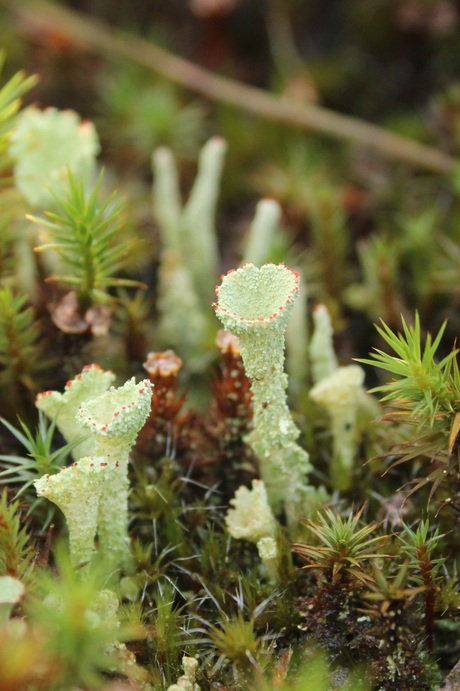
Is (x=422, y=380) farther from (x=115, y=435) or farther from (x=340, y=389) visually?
(x=115, y=435)

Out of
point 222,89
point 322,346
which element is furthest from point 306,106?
point 322,346

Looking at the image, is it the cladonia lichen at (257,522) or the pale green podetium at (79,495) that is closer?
the pale green podetium at (79,495)

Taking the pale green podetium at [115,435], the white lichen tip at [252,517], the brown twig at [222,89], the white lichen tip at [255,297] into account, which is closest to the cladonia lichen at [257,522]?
the white lichen tip at [252,517]

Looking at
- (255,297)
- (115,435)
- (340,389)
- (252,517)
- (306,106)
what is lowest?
(252,517)

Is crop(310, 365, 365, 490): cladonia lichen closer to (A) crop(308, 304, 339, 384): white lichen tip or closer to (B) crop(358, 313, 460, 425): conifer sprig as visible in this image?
(A) crop(308, 304, 339, 384): white lichen tip

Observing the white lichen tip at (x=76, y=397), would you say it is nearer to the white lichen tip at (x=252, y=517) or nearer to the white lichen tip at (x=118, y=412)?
the white lichen tip at (x=118, y=412)

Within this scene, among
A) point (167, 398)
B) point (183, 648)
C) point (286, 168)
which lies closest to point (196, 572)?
point (183, 648)
